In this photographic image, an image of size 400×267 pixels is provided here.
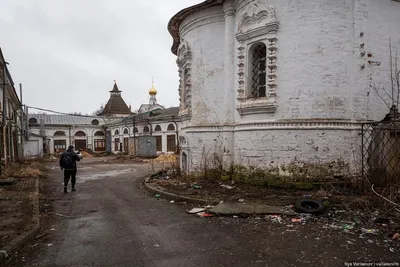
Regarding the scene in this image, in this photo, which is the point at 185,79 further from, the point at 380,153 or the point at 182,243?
the point at 182,243

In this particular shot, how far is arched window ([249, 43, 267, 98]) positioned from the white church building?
34mm

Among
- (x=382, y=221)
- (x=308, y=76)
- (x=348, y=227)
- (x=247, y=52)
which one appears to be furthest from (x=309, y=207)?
(x=247, y=52)

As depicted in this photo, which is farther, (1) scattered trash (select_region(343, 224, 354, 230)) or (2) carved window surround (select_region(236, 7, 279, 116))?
(2) carved window surround (select_region(236, 7, 279, 116))

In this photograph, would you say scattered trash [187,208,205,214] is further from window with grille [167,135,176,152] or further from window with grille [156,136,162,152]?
window with grille [156,136,162,152]

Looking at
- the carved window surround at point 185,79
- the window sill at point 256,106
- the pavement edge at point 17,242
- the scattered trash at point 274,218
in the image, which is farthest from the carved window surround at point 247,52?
the pavement edge at point 17,242

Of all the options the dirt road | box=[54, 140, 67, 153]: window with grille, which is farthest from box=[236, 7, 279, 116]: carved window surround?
box=[54, 140, 67, 153]: window with grille

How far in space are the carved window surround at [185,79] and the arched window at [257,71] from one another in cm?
310

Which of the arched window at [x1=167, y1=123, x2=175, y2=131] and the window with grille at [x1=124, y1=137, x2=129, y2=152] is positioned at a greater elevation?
the arched window at [x1=167, y1=123, x2=175, y2=131]

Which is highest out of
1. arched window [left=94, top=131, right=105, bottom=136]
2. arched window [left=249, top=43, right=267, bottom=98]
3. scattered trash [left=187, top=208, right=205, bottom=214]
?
arched window [left=249, top=43, right=267, bottom=98]

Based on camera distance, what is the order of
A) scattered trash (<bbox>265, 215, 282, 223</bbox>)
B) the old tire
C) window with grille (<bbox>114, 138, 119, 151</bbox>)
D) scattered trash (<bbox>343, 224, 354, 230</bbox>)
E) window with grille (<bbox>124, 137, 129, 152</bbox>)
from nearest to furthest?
scattered trash (<bbox>343, 224, 354, 230</bbox>), scattered trash (<bbox>265, 215, 282, 223</bbox>), the old tire, window with grille (<bbox>124, 137, 129, 152</bbox>), window with grille (<bbox>114, 138, 119, 151</bbox>)

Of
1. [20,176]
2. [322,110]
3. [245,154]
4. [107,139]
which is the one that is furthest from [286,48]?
[107,139]

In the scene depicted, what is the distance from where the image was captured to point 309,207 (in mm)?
6680

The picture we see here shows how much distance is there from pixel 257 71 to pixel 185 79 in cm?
405

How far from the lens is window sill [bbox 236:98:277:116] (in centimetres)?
898
